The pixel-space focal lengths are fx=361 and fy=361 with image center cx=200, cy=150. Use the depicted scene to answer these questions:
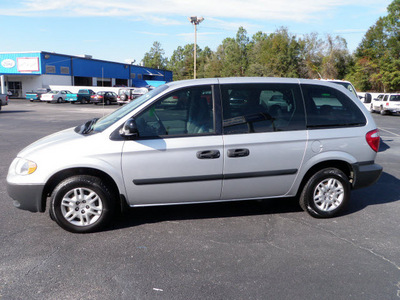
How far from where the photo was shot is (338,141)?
182 inches

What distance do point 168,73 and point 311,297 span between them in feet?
285

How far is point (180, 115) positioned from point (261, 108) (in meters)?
1.02

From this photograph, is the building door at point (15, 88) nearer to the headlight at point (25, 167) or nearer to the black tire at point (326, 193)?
the headlight at point (25, 167)

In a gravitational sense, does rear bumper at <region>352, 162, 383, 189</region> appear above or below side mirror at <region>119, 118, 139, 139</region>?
below

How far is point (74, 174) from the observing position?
4.16 m

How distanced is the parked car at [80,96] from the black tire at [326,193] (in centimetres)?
4013

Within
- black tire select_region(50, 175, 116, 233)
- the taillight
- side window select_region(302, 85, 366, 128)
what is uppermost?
side window select_region(302, 85, 366, 128)

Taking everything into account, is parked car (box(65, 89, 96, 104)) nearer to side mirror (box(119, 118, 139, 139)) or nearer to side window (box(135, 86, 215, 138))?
side window (box(135, 86, 215, 138))

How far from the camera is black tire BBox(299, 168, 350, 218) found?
464 cm

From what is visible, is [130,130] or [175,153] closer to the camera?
[130,130]

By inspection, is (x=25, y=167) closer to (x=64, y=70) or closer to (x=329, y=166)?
(x=329, y=166)

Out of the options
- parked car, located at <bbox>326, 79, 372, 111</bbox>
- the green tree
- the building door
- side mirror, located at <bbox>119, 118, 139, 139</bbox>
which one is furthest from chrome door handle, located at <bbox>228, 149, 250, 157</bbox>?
the green tree

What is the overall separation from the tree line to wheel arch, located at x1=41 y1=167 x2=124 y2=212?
159ft

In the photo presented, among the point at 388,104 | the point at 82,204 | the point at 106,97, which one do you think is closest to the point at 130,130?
the point at 82,204
